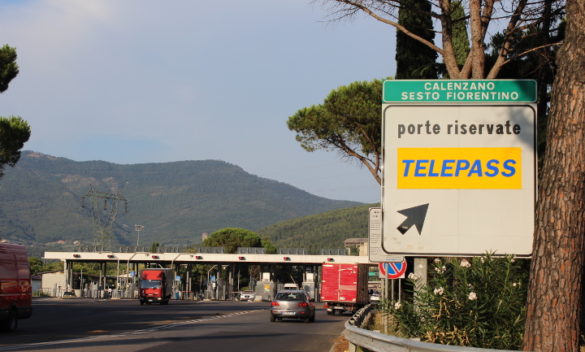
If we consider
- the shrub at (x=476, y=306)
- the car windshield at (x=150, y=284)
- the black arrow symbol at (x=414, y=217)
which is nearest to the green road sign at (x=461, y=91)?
the black arrow symbol at (x=414, y=217)

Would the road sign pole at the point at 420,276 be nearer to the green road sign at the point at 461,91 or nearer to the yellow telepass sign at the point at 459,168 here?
the yellow telepass sign at the point at 459,168

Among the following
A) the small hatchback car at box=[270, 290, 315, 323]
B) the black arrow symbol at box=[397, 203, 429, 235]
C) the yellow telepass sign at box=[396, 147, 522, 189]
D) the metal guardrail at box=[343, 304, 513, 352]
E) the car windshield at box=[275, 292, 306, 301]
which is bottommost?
the small hatchback car at box=[270, 290, 315, 323]

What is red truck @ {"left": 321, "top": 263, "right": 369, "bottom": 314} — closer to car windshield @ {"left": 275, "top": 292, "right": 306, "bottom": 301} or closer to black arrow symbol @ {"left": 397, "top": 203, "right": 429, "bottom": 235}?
car windshield @ {"left": 275, "top": 292, "right": 306, "bottom": 301}

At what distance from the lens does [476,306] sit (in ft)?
30.0

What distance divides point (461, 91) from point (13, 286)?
1872 cm

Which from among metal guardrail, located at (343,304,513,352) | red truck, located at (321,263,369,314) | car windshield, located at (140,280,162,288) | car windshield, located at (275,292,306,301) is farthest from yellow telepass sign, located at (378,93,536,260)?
car windshield, located at (140,280,162,288)

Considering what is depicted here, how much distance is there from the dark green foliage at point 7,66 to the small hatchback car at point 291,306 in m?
15.7

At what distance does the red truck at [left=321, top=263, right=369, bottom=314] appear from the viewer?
48719mm

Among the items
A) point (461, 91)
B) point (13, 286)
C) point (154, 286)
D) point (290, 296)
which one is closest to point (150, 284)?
point (154, 286)

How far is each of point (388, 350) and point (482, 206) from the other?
6.18 ft

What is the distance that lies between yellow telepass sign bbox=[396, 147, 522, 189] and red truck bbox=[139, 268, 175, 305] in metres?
56.2

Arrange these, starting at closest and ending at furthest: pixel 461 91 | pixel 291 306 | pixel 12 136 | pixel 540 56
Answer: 1. pixel 461 91
2. pixel 540 56
3. pixel 291 306
4. pixel 12 136

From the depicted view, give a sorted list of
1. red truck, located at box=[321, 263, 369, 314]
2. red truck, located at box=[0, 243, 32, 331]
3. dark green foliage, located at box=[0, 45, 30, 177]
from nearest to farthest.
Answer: red truck, located at box=[0, 243, 32, 331]
dark green foliage, located at box=[0, 45, 30, 177]
red truck, located at box=[321, 263, 369, 314]

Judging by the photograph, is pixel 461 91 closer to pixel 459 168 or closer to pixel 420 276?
pixel 459 168
